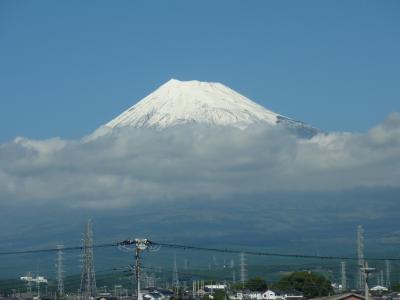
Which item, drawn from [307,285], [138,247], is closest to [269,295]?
[307,285]

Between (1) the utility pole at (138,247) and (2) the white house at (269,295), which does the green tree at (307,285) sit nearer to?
(2) the white house at (269,295)

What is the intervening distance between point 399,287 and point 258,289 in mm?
17222

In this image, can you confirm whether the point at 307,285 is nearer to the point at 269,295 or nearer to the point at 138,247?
the point at 269,295

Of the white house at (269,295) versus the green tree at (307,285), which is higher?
the green tree at (307,285)

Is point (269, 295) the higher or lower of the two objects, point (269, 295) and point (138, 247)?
the lower

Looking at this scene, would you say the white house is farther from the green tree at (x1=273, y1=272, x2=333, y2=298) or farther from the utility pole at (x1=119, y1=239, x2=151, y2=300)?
the utility pole at (x1=119, y1=239, x2=151, y2=300)

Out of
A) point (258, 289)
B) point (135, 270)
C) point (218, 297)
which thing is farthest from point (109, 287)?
point (135, 270)

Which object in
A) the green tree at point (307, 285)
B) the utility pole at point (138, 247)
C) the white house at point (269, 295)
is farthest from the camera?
the white house at point (269, 295)

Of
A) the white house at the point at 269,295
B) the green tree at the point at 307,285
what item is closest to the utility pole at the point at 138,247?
the green tree at the point at 307,285

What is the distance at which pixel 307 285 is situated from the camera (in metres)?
117

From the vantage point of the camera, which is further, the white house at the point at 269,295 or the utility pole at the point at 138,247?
the white house at the point at 269,295

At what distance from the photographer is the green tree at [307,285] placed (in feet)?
367

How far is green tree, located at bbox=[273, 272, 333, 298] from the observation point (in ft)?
367

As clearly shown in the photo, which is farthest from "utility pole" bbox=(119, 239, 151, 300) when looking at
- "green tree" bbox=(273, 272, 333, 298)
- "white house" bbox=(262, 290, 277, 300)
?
"white house" bbox=(262, 290, 277, 300)
